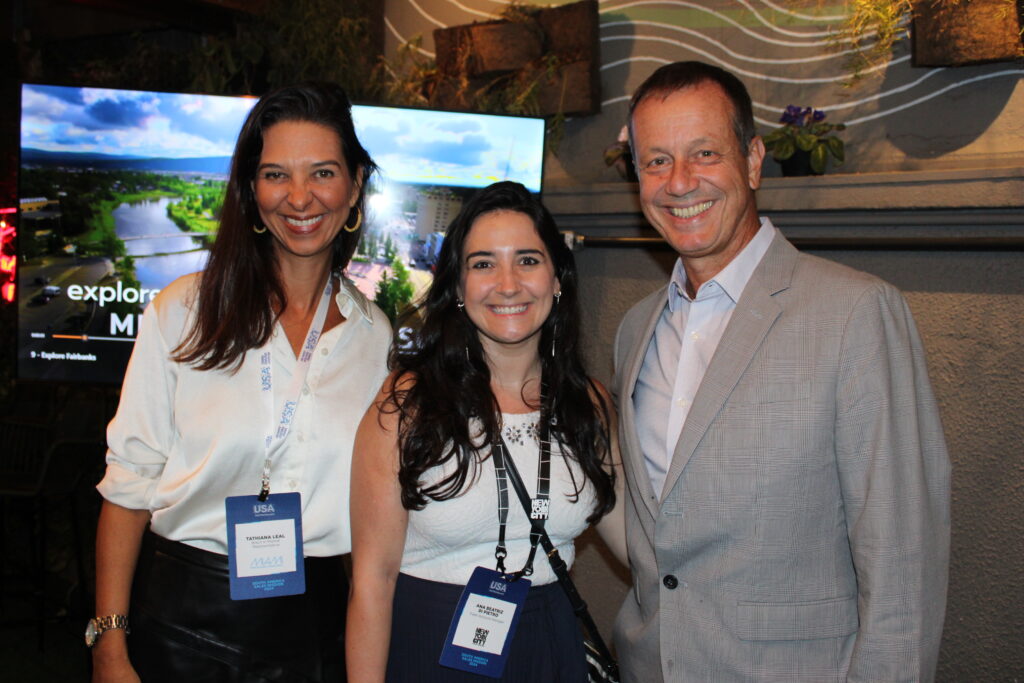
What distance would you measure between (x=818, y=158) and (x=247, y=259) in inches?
68.0

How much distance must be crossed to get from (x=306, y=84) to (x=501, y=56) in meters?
1.60

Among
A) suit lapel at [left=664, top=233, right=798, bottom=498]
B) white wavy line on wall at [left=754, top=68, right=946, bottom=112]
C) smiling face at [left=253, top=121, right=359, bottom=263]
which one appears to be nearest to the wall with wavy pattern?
white wavy line on wall at [left=754, top=68, right=946, bottom=112]

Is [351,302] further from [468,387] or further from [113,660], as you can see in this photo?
[113,660]

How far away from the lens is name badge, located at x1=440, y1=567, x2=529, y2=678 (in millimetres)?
1774

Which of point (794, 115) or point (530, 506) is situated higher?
point (794, 115)

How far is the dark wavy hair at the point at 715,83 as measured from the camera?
1761mm

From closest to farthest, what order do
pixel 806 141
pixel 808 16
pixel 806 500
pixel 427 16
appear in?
pixel 806 500 < pixel 806 141 < pixel 808 16 < pixel 427 16

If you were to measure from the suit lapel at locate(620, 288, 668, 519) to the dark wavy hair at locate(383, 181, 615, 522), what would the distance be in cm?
13

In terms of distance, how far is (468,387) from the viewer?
6.39ft

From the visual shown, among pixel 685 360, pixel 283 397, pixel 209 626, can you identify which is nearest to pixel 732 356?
pixel 685 360

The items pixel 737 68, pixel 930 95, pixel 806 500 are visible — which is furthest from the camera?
pixel 737 68

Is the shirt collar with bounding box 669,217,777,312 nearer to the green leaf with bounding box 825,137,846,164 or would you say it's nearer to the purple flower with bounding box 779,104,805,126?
the green leaf with bounding box 825,137,846,164

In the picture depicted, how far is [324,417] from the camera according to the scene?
190 centimetres

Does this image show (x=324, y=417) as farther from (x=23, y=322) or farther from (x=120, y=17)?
(x=120, y=17)
